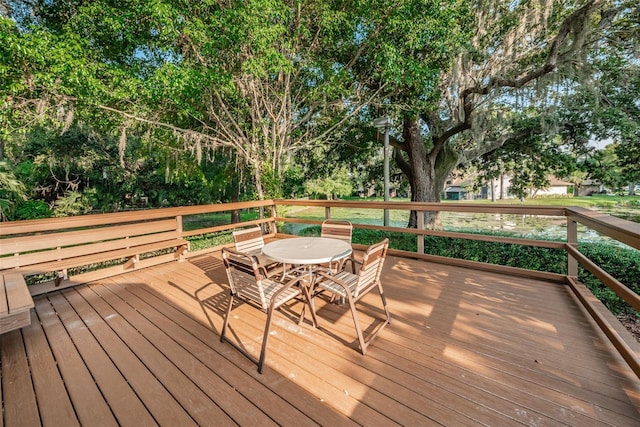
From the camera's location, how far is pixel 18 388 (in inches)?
66.2

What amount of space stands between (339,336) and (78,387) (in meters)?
1.74

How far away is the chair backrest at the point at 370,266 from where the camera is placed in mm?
1987

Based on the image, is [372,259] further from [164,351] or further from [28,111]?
[28,111]

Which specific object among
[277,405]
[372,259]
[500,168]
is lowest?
[277,405]

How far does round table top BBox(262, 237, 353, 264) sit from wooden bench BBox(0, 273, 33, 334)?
1.81 meters

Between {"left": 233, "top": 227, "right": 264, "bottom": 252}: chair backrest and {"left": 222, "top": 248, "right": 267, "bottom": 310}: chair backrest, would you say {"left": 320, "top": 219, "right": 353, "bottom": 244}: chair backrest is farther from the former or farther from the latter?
{"left": 222, "top": 248, "right": 267, "bottom": 310}: chair backrest

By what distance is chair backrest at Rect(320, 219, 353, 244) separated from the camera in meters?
3.33

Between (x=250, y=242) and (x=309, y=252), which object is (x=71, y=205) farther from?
(x=309, y=252)

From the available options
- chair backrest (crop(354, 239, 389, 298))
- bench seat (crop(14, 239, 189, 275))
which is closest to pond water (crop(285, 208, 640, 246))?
bench seat (crop(14, 239, 189, 275))

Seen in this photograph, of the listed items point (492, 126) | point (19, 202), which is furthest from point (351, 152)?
point (19, 202)

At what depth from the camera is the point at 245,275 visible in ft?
6.50

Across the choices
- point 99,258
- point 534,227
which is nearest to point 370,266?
point 99,258

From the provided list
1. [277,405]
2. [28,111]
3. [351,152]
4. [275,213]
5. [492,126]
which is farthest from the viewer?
[351,152]

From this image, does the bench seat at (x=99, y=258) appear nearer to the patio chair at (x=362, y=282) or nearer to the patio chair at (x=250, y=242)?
the patio chair at (x=250, y=242)
